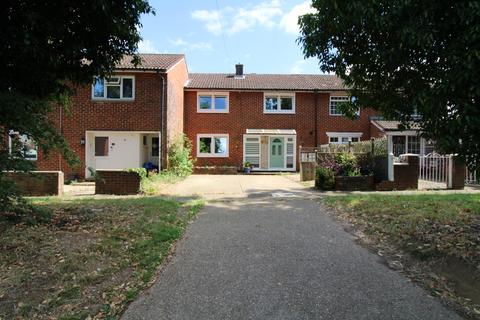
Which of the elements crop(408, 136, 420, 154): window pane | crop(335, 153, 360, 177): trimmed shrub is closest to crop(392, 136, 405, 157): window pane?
crop(408, 136, 420, 154): window pane

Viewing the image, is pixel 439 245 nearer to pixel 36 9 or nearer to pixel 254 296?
pixel 254 296

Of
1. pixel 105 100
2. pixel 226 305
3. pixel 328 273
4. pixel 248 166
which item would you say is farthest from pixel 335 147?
pixel 226 305

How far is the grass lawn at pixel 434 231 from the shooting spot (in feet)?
17.5

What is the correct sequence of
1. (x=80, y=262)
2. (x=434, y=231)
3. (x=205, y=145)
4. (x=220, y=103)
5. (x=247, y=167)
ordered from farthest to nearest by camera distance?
(x=220, y=103), (x=205, y=145), (x=247, y=167), (x=434, y=231), (x=80, y=262)

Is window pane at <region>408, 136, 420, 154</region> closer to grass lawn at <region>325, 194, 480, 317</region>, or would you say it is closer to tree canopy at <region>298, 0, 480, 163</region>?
grass lawn at <region>325, 194, 480, 317</region>

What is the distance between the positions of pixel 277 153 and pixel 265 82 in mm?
5094

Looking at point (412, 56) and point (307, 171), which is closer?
point (412, 56)

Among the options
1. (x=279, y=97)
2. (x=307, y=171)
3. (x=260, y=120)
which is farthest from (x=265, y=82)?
(x=307, y=171)

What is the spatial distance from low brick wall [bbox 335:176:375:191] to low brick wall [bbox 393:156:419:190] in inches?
40.2

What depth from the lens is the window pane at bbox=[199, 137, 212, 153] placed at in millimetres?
27578

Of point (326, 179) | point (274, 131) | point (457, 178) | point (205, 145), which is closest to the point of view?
point (326, 179)

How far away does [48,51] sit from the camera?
24.2ft

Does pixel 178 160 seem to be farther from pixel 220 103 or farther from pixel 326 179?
pixel 326 179

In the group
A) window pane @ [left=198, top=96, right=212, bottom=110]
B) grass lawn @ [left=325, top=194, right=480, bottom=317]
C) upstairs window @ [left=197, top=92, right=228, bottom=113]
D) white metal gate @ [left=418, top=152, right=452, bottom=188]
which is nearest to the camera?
grass lawn @ [left=325, top=194, right=480, bottom=317]
